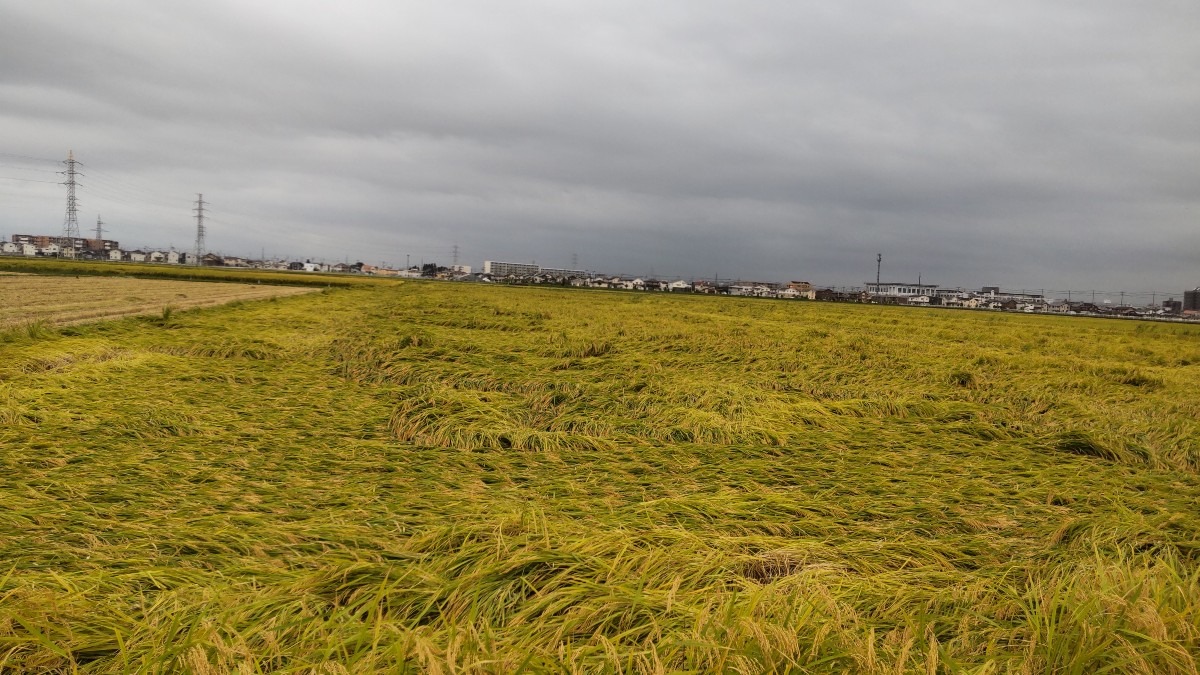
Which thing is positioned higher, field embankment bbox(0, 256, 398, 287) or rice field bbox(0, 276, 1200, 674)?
field embankment bbox(0, 256, 398, 287)

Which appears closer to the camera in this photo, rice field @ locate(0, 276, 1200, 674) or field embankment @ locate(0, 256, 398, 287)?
rice field @ locate(0, 276, 1200, 674)

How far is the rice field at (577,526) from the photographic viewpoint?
1814mm

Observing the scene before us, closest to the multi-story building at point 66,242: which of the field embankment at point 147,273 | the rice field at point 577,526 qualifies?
the field embankment at point 147,273

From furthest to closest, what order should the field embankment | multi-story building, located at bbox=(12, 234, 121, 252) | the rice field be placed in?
1. multi-story building, located at bbox=(12, 234, 121, 252)
2. the field embankment
3. the rice field

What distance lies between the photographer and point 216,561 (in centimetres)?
244

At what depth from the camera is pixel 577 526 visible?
109 inches

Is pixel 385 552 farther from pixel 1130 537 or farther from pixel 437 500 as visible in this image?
pixel 1130 537

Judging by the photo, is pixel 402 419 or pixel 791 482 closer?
pixel 791 482

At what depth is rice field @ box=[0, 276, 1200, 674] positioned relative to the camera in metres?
1.81

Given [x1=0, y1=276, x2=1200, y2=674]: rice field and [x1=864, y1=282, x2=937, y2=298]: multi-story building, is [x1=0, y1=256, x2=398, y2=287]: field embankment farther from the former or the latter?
[x1=864, y1=282, x2=937, y2=298]: multi-story building

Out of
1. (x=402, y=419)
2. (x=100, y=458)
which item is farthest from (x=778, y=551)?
(x=100, y=458)

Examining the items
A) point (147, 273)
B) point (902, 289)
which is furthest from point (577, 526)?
point (902, 289)

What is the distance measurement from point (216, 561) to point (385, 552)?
0.75 metres

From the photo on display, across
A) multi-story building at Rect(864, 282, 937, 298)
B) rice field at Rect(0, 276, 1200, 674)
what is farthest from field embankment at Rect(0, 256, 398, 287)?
multi-story building at Rect(864, 282, 937, 298)
